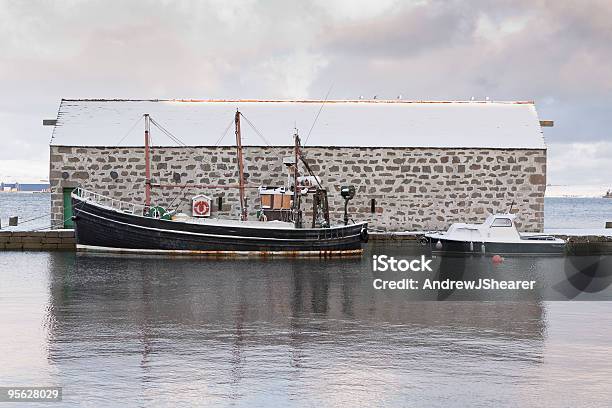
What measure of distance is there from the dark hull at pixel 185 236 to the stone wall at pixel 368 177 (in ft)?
21.2

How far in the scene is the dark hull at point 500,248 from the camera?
31750 mm

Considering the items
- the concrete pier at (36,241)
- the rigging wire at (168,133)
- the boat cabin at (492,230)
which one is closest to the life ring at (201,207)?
the rigging wire at (168,133)

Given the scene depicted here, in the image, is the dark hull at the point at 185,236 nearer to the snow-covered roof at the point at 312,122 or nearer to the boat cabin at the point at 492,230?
the boat cabin at the point at 492,230

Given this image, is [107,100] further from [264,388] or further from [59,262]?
[264,388]

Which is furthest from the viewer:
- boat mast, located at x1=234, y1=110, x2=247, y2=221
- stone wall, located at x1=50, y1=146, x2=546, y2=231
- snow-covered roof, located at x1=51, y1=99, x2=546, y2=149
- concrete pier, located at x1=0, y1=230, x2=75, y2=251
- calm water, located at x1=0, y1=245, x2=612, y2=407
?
snow-covered roof, located at x1=51, y1=99, x2=546, y2=149

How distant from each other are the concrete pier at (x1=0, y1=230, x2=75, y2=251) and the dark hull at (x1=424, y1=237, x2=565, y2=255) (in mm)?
12961

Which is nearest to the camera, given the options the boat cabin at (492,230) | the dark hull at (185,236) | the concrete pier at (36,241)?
the dark hull at (185,236)

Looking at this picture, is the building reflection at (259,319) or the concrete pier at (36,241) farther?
the concrete pier at (36,241)

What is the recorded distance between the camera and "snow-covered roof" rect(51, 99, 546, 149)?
1522 inches

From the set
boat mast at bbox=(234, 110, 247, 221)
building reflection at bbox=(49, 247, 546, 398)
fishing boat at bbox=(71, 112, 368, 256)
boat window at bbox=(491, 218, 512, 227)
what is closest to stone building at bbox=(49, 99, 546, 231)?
boat mast at bbox=(234, 110, 247, 221)

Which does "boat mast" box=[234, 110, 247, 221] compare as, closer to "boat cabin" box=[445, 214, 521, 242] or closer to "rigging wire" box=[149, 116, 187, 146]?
"rigging wire" box=[149, 116, 187, 146]

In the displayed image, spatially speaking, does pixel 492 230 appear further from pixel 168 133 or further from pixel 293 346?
pixel 293 346

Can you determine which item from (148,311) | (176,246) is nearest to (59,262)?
(176,246)

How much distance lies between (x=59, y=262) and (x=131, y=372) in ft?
60.0
